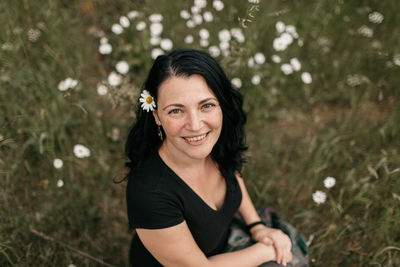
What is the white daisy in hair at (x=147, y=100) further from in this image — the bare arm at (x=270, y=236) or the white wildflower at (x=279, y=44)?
the white wildflower at (x=279, y=44)

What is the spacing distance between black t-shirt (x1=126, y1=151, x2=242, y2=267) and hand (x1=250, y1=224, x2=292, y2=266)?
9.3 inches

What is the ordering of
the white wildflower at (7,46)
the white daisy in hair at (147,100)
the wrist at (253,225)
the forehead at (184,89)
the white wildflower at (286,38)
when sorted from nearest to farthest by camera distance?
the forehead at (184,89) → the white daisy in hair at (147,100) → the wrist at (253,225) → the white wildflower at (7,46) → the white wildflower at (286,38)

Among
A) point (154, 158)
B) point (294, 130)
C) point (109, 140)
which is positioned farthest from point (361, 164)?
point (109, 140)

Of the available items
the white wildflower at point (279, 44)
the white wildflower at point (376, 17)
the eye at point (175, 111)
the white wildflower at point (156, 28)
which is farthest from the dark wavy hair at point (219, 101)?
the white wildflower at point (376, 17)

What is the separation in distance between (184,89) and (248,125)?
1.67 meters

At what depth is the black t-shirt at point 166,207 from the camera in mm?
1312

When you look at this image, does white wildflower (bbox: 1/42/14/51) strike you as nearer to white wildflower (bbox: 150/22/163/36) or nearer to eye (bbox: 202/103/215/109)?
white wildflower (bbox: 150/22/163/36)

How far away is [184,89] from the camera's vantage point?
1.24 meters

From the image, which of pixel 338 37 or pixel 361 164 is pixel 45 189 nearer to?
pixel 361 164

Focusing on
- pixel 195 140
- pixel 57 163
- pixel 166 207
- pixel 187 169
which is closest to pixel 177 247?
pixel 166 207

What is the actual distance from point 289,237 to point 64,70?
218cm

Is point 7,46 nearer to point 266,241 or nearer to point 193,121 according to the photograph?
point 193,121

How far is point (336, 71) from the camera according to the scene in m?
3.03

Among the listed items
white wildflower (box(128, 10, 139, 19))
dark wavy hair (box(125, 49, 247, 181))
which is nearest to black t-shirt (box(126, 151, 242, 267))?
dark wavy hair (box(125, 49, 247, 181))
